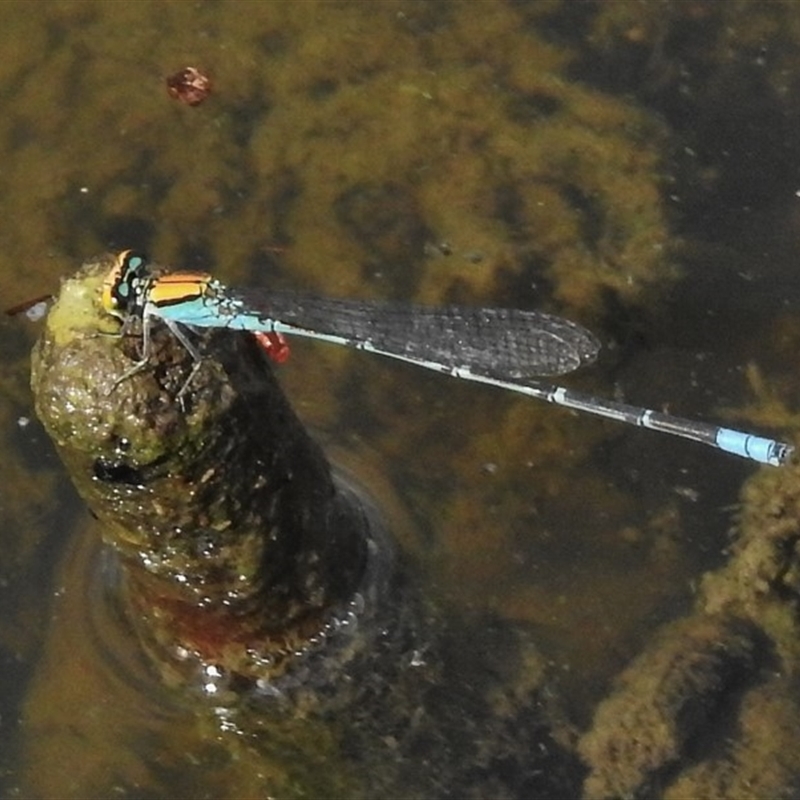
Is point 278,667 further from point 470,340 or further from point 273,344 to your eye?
point 470,340

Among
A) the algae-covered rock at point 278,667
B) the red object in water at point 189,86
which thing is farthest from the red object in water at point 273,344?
the red object in water at point 189,86

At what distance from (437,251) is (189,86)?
2.98ft

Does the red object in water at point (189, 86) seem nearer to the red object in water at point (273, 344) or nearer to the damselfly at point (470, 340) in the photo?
the damselfly at point (470, 340)

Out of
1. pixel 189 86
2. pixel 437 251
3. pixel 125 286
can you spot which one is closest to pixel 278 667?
pixel 125 286

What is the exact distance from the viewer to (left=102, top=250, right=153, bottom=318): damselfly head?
5.77ft

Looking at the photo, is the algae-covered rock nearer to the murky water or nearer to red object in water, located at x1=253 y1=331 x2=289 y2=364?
the murky water

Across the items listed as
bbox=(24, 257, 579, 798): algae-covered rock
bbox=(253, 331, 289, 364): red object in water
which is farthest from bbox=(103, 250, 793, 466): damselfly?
bbox=(24, 257, 579, 798): algae-covered rock

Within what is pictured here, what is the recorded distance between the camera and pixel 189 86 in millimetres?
3736

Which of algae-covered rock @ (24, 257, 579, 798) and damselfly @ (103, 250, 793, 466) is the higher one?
damselfly @ (103, 250, 793, 466)

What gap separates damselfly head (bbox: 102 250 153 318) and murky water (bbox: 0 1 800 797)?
115 cm

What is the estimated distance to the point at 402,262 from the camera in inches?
135

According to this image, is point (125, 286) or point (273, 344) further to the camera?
point (273, 344)

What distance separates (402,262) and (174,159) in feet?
2.33

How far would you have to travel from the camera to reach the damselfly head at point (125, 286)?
1.76 meters
